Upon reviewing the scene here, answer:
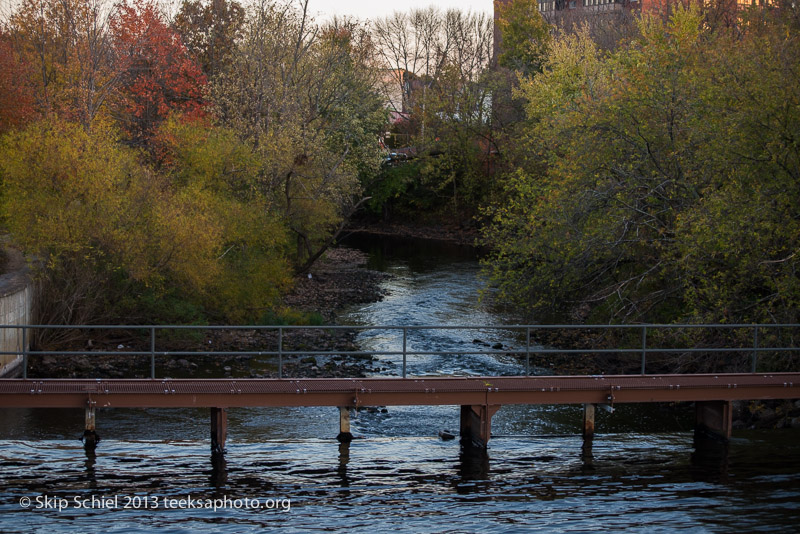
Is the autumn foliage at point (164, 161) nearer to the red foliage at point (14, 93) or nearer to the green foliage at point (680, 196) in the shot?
the red foliage at point (14, 93)

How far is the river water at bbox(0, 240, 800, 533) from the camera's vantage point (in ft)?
44.6

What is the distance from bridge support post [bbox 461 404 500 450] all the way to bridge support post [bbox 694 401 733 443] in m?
4.88

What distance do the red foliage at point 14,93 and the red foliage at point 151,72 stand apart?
19.9 feet

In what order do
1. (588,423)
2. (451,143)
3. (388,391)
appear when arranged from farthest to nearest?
(451,143)
(588,423)
(388,391)

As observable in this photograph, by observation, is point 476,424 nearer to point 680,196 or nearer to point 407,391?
point 407,391

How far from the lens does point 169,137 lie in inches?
1233

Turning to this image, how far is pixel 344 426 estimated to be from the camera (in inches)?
682

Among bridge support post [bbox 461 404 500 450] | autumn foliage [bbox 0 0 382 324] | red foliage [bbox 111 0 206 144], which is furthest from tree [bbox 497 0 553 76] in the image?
bridge support post [bbox 461 404 500 450]

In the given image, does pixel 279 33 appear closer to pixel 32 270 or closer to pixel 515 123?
pixel 32 270

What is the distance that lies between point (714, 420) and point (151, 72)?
37.8 m

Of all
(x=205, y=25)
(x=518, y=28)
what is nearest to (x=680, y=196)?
(x=205, y=25)

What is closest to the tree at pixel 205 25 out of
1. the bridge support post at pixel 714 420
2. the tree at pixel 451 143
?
the tree at pixel 451 143

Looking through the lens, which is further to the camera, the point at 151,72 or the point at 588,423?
the point at 151,72

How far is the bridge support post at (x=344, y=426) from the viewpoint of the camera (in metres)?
17.2
